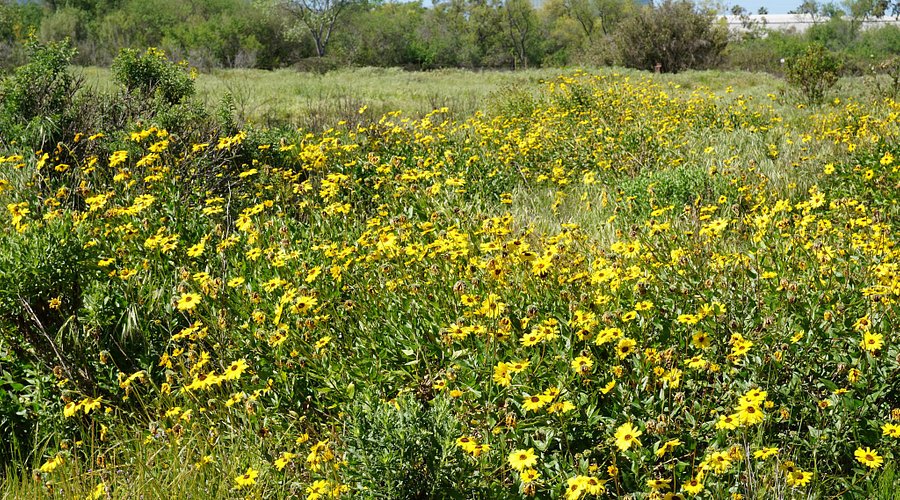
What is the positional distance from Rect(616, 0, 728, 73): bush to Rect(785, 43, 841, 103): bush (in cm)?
1458

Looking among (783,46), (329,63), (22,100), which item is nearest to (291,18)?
(329,63)

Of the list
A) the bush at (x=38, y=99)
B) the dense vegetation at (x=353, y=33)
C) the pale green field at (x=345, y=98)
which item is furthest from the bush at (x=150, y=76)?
the dense vegetation at (x=353, y=33)

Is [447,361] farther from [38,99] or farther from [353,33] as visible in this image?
[353,33]

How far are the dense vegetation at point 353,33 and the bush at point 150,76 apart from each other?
995 inches

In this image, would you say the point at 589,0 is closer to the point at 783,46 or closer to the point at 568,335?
the point at 783,46

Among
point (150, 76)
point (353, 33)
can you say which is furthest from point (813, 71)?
point (353, 33)

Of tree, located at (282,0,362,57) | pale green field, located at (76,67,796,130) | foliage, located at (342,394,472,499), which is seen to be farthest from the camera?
tree, located at (282,0,362,57)

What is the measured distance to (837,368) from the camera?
2.37 meters

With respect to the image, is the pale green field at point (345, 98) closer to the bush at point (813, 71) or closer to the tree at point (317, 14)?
the bush at point (813, 71)

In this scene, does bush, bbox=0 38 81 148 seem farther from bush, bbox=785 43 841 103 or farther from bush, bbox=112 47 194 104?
bush, bbox=785 43 841 103

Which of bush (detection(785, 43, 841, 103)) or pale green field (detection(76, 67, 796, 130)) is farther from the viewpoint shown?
bush (detection(785, 43, 841, 103))

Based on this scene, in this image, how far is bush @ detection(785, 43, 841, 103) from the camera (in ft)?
36.8

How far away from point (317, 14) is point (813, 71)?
149ft

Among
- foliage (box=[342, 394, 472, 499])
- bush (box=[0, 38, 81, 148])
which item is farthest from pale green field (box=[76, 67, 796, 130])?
foliage (box=[342, 394, 472, 499])
